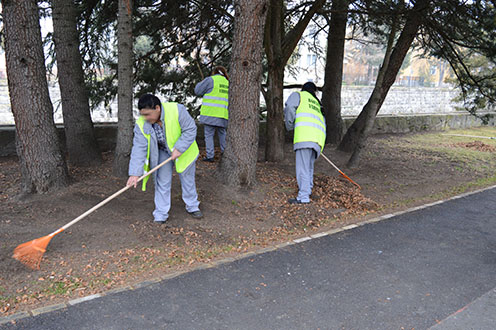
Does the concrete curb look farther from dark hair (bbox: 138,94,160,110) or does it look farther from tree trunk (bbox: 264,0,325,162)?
tree trunk (bbox: 264,0,325,162)

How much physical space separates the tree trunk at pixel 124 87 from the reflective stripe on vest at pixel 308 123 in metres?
2.31

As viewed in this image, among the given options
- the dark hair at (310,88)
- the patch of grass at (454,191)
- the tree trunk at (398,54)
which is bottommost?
the patch of grass at (454,191)

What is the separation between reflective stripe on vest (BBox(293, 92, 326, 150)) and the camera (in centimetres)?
555

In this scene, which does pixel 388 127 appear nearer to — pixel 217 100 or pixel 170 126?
pixel 217 100

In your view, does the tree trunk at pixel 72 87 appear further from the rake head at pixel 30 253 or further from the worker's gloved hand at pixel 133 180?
the rake head at pixel 30 253

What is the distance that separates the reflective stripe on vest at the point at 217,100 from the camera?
6.71 meters

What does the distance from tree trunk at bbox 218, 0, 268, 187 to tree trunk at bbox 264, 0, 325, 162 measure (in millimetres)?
1320

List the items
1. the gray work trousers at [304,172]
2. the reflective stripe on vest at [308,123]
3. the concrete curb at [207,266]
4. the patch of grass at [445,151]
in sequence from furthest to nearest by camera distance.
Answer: the patch of grass at [445,151] → the gray work trousers at [304,172] → the reflective stripe on vest at [308,123] → the concrete curb at [207,266]

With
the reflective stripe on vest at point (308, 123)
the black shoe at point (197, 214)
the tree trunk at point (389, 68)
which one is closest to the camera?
the black shoe at point (197, 214)

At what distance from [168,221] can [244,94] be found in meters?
2.01

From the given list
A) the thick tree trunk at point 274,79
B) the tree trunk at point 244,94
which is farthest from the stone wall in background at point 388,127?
the tree trunk at point 244,94

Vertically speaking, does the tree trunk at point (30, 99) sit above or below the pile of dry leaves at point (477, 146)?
above

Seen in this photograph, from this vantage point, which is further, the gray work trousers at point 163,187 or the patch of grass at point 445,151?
the patch of grass at point 445,151

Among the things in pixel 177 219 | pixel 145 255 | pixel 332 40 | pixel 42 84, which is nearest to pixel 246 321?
pixel 145 255
